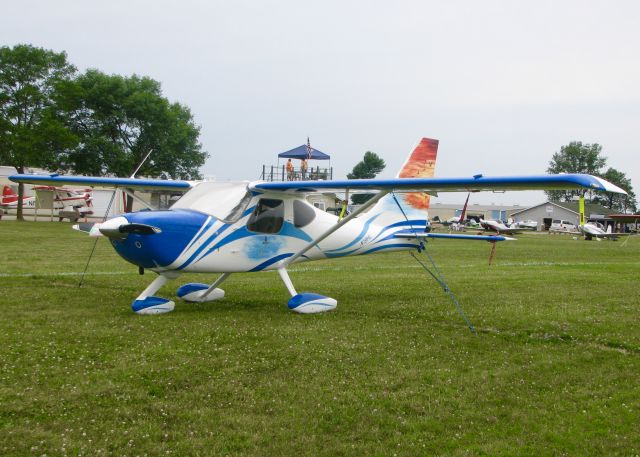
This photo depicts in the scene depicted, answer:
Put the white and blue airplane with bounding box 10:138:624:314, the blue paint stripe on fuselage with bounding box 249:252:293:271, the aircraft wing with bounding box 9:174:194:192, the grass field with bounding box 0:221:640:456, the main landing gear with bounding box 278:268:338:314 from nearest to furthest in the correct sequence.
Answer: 1. the grass field with bounding box 0:221:640:456
2. the white and blue airplane with bounding box 10:138:624:314
3. the main landing gear with bounding box 278:268:338:314
4. the blue paint stripe on fuselage with bounding box 249:252:293:271
5. the aircraft wing with bounding box 9:174:194:192

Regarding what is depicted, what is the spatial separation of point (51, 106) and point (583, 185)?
2121 inches

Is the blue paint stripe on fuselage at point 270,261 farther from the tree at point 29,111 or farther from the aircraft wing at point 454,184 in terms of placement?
the tree at point 29,111

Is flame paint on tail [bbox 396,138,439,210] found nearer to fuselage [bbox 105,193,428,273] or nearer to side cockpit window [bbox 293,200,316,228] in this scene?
fuselage [bbox 105,193,428,273]

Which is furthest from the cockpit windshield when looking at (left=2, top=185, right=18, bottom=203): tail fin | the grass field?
(left=2, top=185, right=18, bottom=203): tail fin

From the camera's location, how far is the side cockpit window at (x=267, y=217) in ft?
34.0

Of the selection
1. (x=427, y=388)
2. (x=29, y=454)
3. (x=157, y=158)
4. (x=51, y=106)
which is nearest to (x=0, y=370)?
(x=29, y=454)

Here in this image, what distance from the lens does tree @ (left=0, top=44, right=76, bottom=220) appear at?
47344mm

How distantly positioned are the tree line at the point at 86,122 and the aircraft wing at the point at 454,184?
41591 mm

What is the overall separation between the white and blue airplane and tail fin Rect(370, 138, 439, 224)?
0.07 feet

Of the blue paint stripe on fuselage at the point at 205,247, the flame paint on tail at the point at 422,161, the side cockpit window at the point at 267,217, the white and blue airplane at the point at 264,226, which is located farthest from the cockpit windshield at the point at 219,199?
the flame paint on tail at the point at 422,161

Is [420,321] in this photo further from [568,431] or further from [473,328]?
[568,431]

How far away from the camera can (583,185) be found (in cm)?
702

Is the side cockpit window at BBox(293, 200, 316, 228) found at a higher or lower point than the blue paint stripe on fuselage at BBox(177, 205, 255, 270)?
higher

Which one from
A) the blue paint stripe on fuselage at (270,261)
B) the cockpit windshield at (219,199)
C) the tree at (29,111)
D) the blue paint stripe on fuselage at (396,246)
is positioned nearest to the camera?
the cockpit windshield at (219,199)
